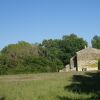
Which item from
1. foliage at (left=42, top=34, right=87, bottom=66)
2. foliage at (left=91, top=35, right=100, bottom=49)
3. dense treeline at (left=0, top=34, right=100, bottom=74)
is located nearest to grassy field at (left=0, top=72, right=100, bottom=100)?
dense treeline at (left=0, top=34, right=100, bottom=74)

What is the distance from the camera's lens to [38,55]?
85125 mm

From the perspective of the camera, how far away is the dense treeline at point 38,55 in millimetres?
69213

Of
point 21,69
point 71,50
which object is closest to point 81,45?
point 71,50

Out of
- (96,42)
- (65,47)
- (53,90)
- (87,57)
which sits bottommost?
(53,90)

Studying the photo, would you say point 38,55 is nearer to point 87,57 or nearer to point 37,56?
point 37,56

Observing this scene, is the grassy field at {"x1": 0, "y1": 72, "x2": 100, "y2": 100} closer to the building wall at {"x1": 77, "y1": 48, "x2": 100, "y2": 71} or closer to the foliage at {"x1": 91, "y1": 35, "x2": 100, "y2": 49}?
the building wall at {"x1": 77, "y1": 48, "x2": 100, "y2": 71}

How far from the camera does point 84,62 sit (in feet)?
237

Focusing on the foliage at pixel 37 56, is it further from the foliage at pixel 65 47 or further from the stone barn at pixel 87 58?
the stone barn at pixel 87 58

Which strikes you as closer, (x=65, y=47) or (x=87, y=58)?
(x=87, y=58)

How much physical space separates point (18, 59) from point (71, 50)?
30.9 metres

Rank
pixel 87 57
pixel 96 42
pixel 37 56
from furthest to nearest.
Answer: pixel 96 42
pixel 37 56
pixel 87 57

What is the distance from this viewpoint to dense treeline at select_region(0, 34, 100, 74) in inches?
2725

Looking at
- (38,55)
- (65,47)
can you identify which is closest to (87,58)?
(38,55)

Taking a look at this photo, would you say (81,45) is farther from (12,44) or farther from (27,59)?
(27,59)
